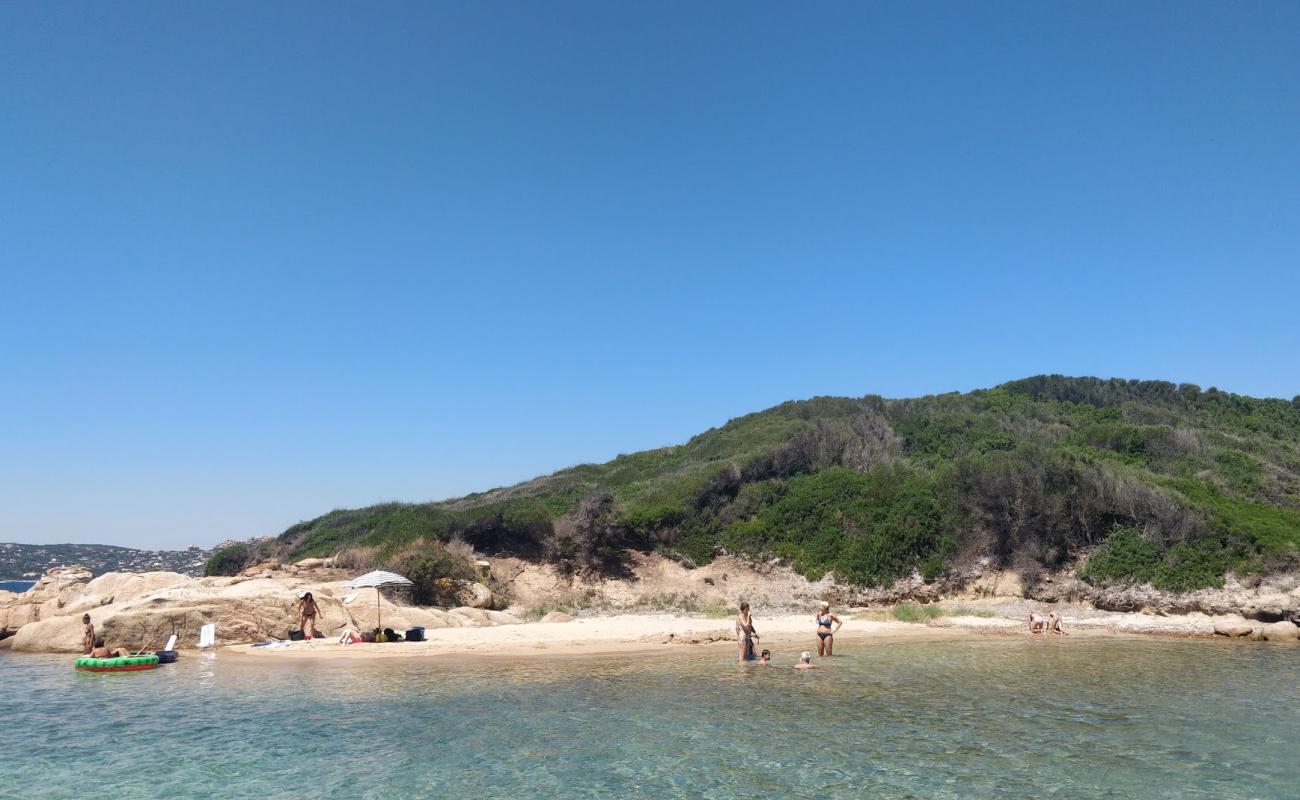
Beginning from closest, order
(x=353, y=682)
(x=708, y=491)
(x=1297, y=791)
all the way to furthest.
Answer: (x=1297, y=791) → (x=353, y=682) → (x=708, y=491)

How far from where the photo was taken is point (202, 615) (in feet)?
74.1

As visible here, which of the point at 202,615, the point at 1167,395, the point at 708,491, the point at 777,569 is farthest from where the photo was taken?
the point at 1167,395

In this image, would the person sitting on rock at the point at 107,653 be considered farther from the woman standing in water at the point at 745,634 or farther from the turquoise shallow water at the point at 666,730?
the woman standing in water at the point at 745,634

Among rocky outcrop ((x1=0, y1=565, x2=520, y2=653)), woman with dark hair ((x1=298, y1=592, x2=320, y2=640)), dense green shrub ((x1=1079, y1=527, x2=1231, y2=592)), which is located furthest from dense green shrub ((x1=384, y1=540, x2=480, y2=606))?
dense green shrub ((x1=1079, y1=527, x2=1231, y2=592))

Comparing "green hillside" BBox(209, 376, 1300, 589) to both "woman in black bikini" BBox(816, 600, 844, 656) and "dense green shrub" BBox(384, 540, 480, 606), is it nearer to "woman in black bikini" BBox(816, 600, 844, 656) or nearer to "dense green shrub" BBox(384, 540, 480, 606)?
"dense green shrub" BBox(384, 540, 480, 606)

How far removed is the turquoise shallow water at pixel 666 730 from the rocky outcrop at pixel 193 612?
2915mm

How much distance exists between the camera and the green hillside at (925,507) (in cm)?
2988

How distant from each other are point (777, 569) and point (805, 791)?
26.0m

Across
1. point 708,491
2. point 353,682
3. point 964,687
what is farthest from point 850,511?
point 353,682

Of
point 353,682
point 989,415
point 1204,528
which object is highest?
point 989,415

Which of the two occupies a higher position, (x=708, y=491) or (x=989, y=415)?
(x=989, y=415)

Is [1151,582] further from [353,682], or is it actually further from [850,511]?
[353,682]

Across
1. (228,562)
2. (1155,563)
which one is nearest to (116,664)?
(228,562)

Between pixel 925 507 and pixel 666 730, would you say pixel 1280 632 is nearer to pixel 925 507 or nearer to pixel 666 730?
pixel 925 507
